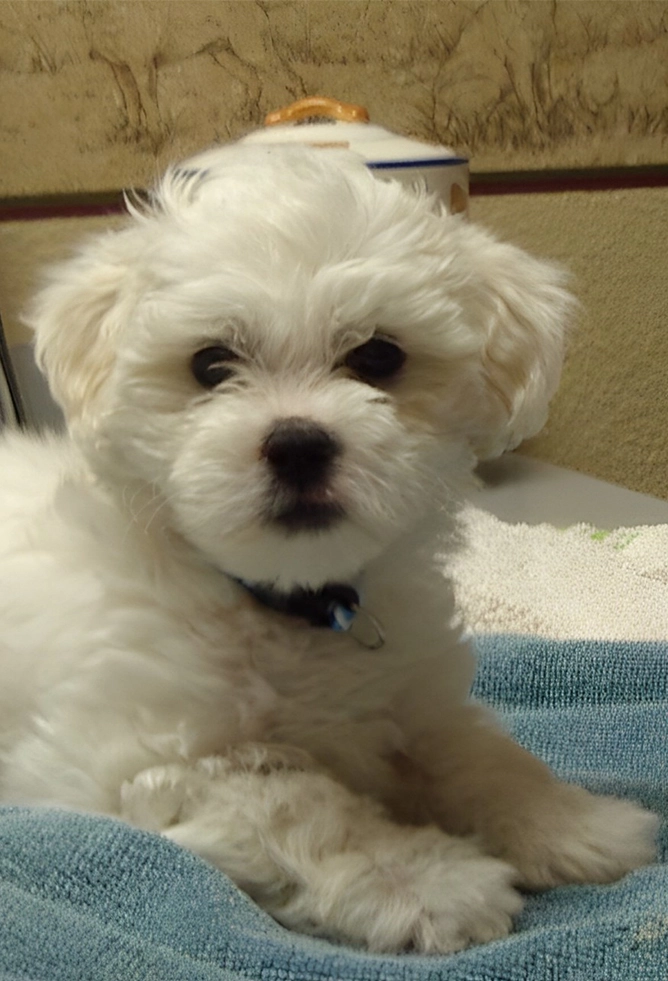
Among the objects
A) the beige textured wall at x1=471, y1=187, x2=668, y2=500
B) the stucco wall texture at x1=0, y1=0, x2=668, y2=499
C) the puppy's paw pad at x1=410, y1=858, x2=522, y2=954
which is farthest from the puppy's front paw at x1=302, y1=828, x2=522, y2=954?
the beige textured wall at x1=471, y1=187, x2=668, y2=500

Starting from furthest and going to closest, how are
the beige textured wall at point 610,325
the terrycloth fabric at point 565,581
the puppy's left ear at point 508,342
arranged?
the beige textured wall at point 610,325 < the terrycloth fabric at point 565,581 < the puppy's left ear at point 508,342

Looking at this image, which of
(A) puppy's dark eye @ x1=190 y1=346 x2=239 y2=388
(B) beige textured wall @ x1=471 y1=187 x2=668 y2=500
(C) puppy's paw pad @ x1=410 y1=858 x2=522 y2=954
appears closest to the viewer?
(C) puppy's paw pad @ x1=410 y1=858 x2=522 y2=954

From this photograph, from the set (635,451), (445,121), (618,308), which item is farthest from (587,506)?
(445,121)

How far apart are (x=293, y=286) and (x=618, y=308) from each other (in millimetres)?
2970

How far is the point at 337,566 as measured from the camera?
121cm

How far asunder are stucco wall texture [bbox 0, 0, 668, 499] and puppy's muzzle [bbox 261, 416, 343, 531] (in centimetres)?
237

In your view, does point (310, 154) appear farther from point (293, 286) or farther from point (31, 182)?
point (31, 182)

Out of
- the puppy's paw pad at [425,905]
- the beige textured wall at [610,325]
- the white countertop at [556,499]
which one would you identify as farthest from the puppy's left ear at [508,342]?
the beige textured wall at [610,325]

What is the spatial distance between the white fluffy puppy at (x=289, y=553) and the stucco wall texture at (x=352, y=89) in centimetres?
214

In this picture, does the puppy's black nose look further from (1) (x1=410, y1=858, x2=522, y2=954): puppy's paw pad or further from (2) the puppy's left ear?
(1) (x1=410, y1=858, x2=522, y2=954): puppy's paw pad

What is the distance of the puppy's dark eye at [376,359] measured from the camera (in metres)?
1.25

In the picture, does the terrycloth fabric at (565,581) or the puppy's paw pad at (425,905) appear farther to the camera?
the terrycloth fabric at (565,581)

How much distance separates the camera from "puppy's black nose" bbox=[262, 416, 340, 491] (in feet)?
3.73

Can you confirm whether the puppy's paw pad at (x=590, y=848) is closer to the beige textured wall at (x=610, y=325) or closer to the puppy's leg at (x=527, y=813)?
the puppy's leg at (x=527, y=813)
